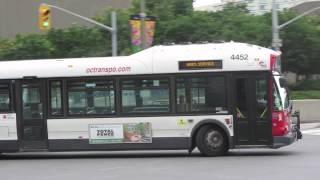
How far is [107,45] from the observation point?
150ft

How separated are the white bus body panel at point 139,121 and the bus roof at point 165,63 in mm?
1246

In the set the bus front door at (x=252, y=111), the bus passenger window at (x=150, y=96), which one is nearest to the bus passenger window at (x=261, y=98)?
the bus front door at (x=252, y=111)

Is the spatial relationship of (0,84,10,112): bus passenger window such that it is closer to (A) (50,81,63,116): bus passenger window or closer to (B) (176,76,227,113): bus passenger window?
(A) (50,81,63,116): bus passenger window

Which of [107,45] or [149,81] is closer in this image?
[149,81]

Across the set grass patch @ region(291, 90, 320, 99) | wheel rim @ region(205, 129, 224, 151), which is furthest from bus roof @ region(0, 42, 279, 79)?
grass patch @ region(291, 90, 320, 99)

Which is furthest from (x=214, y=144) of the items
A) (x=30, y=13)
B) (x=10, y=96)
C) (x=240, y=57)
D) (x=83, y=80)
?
(x=30, y=13)

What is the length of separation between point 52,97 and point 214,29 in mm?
27464

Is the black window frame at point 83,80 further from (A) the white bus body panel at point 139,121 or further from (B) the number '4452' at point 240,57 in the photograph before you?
(B) the number '4452' at point 240,57

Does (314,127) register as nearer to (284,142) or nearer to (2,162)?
(284,142)

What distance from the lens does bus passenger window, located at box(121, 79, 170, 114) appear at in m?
16.6

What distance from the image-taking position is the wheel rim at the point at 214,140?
1627 cm

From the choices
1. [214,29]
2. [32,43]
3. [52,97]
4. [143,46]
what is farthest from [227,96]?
[32,43]

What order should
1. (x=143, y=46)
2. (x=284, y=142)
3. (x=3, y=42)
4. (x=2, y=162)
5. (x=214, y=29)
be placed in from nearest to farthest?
(x=284, y=142) < (x=2, y=162) < (x=143, y=46) < (x=214, y=29) < (x=3, y=42)

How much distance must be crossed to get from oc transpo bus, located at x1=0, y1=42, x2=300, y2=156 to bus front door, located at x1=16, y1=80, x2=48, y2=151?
0.09 ft
